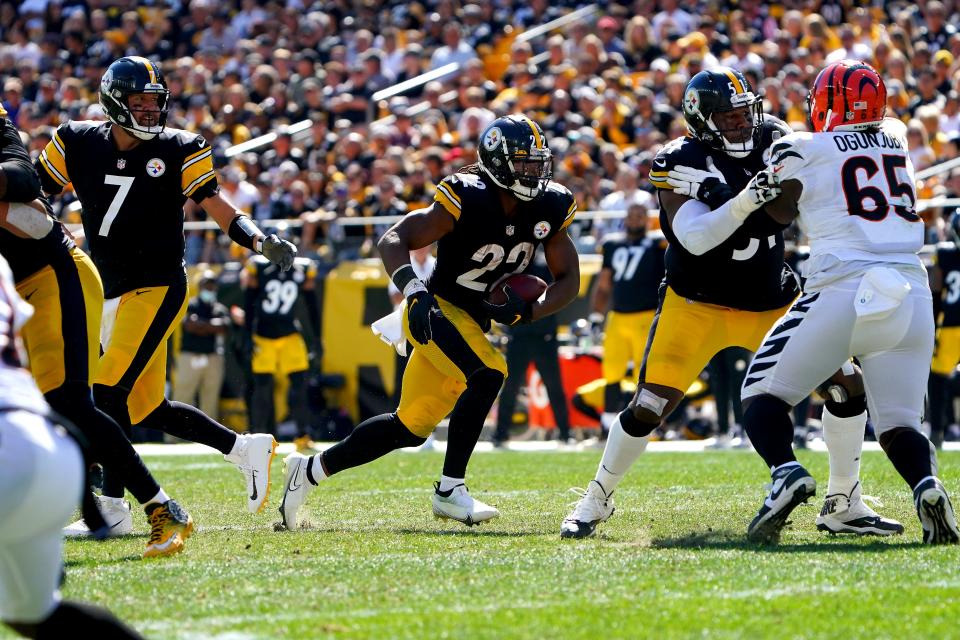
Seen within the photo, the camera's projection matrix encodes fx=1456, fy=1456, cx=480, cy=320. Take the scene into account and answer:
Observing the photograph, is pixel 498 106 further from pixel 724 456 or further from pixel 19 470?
pixel 19 470

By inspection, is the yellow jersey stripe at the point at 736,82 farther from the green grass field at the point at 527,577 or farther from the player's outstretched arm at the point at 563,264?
the green grass field at the point at 527,577

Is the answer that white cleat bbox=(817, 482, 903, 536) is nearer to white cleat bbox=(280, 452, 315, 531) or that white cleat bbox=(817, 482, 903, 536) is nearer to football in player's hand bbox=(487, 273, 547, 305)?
football in player's hand bbox=(487, 273, 547, 305)

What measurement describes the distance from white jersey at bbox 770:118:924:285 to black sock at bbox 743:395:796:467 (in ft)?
1.49

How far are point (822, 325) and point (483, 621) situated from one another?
5.83 ft

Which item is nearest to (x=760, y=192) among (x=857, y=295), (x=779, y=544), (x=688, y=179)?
(x=857, y=295)

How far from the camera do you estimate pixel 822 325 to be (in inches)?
190

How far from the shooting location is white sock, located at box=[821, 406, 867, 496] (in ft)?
18.1

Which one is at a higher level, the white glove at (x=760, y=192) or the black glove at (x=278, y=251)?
the white glove at (x=760, y=192)

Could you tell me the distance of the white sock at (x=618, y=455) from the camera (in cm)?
557

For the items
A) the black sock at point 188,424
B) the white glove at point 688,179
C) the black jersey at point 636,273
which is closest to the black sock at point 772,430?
the white glove at point 688,179

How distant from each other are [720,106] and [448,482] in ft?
5.97

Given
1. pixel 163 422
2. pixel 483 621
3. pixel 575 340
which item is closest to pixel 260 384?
pixel 575 340

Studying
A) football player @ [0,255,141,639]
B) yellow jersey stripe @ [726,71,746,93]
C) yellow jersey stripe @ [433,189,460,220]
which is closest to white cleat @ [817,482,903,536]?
yellow jersey stripe @ [726,71,746,93]

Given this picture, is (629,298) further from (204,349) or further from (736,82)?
(736,82)
